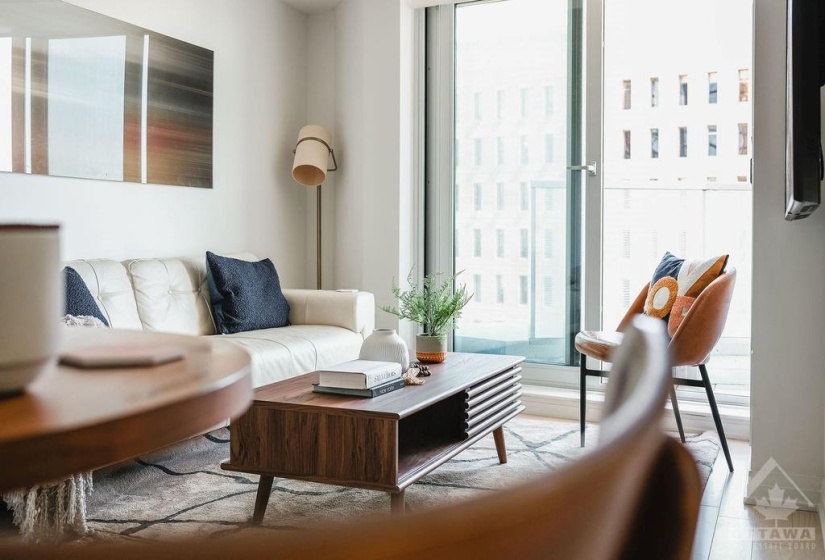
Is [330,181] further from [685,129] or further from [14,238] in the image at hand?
[14,238]

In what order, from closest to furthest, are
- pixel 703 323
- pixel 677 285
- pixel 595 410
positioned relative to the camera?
pixel 703 323 → pixel 677 285 → pixel 595 410

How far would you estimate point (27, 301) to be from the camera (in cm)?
53

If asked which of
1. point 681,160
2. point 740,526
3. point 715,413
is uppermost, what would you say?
point 681,160

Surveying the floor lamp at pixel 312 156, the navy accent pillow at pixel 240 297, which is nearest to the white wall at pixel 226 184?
the floor lamp at pixel 312 156

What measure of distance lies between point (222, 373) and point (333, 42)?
5.05 meters

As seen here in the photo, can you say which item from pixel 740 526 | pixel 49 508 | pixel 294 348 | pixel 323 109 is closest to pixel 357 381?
pixel 49 508

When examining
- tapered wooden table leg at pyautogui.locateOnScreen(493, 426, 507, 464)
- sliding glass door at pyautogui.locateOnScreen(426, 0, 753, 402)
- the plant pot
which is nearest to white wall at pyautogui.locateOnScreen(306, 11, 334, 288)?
sliding glass door at pyautogui.locateOnScreen(426, 0, 753, 402)

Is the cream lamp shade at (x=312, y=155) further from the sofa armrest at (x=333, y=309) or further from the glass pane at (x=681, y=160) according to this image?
the glass pane at (x=681, y=160)

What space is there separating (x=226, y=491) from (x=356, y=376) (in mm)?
789

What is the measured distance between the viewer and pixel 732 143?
15.6 feet

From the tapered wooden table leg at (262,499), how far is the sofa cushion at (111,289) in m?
1.29

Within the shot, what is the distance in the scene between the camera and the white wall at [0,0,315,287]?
12.1 ft

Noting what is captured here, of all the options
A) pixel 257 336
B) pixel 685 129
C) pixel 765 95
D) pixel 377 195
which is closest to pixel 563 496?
pixel 765 95

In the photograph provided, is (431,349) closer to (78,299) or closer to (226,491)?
(226,491)
